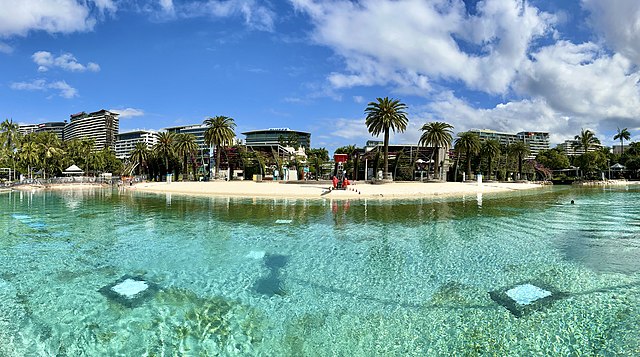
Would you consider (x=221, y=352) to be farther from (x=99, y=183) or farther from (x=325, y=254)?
(x=99, y=183)

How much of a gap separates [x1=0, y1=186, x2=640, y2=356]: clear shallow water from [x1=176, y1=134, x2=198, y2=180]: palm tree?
62.5 m

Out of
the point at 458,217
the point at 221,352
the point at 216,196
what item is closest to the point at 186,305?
the point at 221,352

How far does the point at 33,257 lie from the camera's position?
10961 mm

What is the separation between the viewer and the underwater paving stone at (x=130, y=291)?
7442mm

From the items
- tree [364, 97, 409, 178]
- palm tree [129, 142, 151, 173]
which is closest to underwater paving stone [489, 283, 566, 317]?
tree [364, 97, 409, 178]

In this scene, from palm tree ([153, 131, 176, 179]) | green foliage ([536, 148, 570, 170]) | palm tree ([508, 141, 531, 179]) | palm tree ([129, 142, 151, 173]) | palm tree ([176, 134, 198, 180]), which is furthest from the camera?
green foliage ([536, 148, 570, 170])

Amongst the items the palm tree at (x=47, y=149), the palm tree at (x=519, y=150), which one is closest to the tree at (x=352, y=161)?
the palm tree at (x=519, y=150)

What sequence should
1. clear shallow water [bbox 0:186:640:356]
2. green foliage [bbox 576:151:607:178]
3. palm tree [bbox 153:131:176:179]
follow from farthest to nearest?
1. green foliage [bbox 576:151:607:178]
2. palm tree [bbox 153:131:176:179]
3. clear shallow water [bbox 0:186:640:356]

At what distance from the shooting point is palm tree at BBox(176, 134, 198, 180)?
75.1 m

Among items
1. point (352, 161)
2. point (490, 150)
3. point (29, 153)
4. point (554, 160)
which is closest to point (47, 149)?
A: point (29, 153)

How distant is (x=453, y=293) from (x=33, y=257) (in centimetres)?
1255

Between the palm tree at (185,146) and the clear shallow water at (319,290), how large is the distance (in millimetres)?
62506

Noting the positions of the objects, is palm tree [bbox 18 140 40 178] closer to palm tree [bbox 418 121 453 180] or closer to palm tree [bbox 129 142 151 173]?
palm tree [bbox 129 142 151 173]

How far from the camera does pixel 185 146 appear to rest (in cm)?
7525
